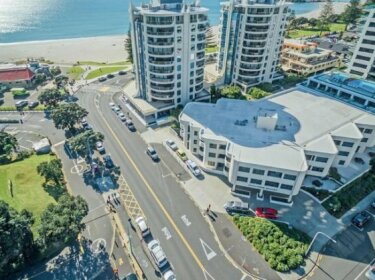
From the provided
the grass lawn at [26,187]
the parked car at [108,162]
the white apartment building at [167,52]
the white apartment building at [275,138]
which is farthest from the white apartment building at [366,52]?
the grass lawn at [26,187]

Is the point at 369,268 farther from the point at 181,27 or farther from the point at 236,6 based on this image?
the point at 236,6

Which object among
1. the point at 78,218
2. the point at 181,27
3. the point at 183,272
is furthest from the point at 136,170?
the point at 181,27

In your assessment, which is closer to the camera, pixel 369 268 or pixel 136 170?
pixel 369 268

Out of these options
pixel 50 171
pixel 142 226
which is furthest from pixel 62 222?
pixel 50 171

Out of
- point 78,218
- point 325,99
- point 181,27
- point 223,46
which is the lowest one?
point 78,218

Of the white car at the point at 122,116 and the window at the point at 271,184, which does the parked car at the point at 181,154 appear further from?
the white car at the point at 122,116

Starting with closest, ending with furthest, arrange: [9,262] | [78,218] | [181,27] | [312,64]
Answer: [9,262], [78,218], [181,27], [312,64]

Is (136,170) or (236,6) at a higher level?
(236,6)

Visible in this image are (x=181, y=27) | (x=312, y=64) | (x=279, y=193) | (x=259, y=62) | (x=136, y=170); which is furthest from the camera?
(x=312, y=64)
